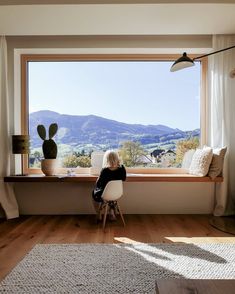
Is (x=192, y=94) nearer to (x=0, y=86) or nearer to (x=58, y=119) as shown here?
(x=58, y=119)

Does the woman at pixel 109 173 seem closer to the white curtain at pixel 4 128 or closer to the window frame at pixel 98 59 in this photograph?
the window frame at pixel 98 59

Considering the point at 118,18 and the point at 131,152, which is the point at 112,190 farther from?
the point at 118,18

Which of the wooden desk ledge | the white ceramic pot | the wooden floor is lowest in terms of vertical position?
the wooden floor

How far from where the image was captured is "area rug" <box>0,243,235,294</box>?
212 cm

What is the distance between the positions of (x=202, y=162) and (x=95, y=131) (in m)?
1.76

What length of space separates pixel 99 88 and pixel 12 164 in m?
1.81

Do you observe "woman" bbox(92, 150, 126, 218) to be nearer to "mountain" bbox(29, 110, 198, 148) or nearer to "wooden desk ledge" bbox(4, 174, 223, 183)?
"wooden desk ledge" bbox(4, 174, 223, 183)

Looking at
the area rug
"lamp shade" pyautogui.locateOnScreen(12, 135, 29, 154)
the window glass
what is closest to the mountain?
the window glass

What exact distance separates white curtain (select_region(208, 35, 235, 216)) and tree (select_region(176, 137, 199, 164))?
1.48 ft

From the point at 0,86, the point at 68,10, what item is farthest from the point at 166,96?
the point at 0,86

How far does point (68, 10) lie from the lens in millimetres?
3506

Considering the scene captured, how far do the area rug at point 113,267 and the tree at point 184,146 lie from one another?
1931 millimetres

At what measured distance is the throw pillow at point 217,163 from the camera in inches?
160

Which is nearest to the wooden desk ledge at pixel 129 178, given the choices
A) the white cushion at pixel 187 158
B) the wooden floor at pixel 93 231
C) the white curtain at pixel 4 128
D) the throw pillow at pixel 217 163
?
the throw pillow at pixel 217 163
